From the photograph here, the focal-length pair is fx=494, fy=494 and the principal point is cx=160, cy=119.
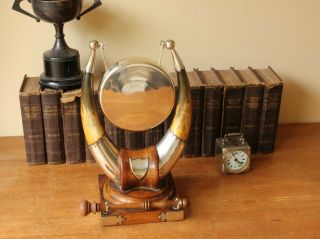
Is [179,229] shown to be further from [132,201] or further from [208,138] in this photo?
[208,138]

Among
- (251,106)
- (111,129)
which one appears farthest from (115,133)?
(251,106)

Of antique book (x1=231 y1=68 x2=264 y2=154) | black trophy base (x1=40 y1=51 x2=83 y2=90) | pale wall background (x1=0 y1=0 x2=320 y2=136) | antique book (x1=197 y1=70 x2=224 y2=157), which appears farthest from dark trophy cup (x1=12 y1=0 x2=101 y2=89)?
antique book (x1=231 y1=68 x2=264 y2=154)

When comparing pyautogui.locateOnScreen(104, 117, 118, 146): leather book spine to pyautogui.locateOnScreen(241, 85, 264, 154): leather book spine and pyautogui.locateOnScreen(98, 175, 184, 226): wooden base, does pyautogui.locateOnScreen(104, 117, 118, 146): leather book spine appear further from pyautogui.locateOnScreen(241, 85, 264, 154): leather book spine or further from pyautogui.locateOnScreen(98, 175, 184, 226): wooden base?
pyautogui.locateOnScreen(241, 85, 264, 154): leather book spine

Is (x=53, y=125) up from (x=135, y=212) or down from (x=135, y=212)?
up

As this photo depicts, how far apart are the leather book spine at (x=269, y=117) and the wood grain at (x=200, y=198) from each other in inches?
1.4

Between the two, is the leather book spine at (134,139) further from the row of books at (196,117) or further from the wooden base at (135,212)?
the wooden base at (135,212)

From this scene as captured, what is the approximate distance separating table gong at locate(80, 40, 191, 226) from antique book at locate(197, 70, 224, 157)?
18 cm

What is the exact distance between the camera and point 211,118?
4.44ft

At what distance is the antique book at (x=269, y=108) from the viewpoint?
134 centimetres

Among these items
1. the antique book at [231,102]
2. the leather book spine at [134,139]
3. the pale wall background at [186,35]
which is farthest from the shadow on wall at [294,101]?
the leather book spine at [134,139]

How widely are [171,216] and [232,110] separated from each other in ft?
1.25

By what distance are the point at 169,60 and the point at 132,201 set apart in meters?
0.50

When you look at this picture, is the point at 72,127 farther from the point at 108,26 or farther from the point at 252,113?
the point at 252,113

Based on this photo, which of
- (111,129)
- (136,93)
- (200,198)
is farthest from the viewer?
(111,129)
